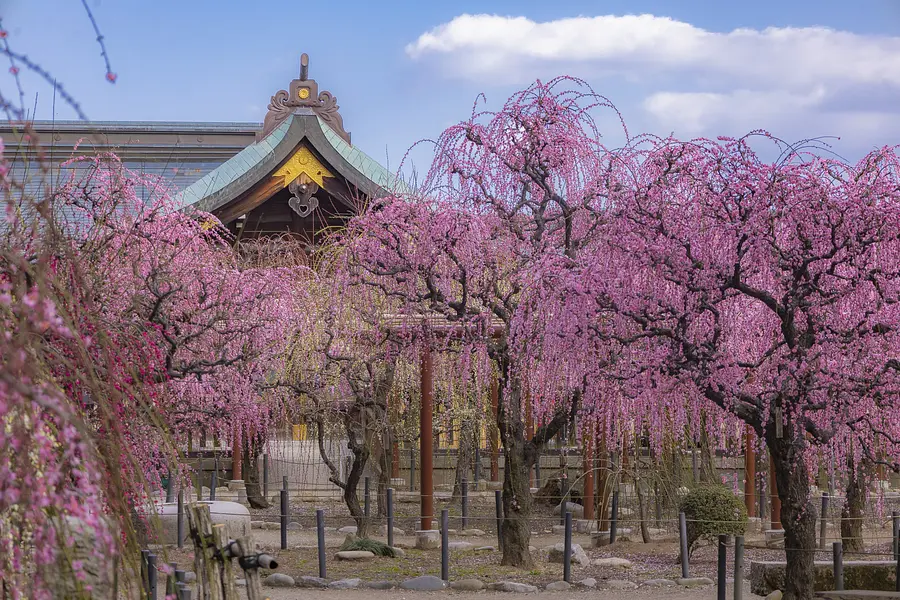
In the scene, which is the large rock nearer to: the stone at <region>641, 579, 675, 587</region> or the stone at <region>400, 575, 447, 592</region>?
the stone at <region>641, 579, 675, 587</region>

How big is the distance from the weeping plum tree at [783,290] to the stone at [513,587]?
288cm

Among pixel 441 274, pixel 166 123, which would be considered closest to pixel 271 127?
pixel 166 123

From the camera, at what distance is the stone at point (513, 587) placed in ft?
39.2

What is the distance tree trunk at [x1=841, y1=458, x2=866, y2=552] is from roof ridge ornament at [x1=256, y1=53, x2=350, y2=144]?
36.5ft

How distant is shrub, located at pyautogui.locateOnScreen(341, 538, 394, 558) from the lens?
14.6m

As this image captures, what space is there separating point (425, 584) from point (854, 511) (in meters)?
6.10

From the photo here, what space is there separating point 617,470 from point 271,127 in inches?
380

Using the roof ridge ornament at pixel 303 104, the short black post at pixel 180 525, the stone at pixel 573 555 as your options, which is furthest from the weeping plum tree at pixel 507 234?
the roof ridge ornament at pixel 303 104

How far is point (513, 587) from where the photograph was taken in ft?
39.2

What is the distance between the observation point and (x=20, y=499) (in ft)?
9.82

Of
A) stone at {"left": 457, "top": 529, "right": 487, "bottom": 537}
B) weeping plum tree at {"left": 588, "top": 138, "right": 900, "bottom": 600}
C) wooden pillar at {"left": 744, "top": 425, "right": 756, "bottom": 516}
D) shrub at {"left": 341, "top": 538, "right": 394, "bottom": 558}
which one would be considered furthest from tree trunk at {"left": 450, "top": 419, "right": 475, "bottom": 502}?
weeping plum tree at {"left": 588, "top": 138, "right": 900, "bottom": 600}

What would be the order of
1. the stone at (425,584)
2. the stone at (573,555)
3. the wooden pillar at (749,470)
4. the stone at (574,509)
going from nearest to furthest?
the stone at (425,584) < the stone at (573,555) < the wooden pillar at (749,470) < the stone at (574,509)

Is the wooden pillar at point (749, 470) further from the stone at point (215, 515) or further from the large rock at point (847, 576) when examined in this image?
the stone at point (215, 515)

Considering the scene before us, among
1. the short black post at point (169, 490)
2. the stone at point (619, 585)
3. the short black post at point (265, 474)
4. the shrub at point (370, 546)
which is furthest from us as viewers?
the short black post at point (265, 474)
